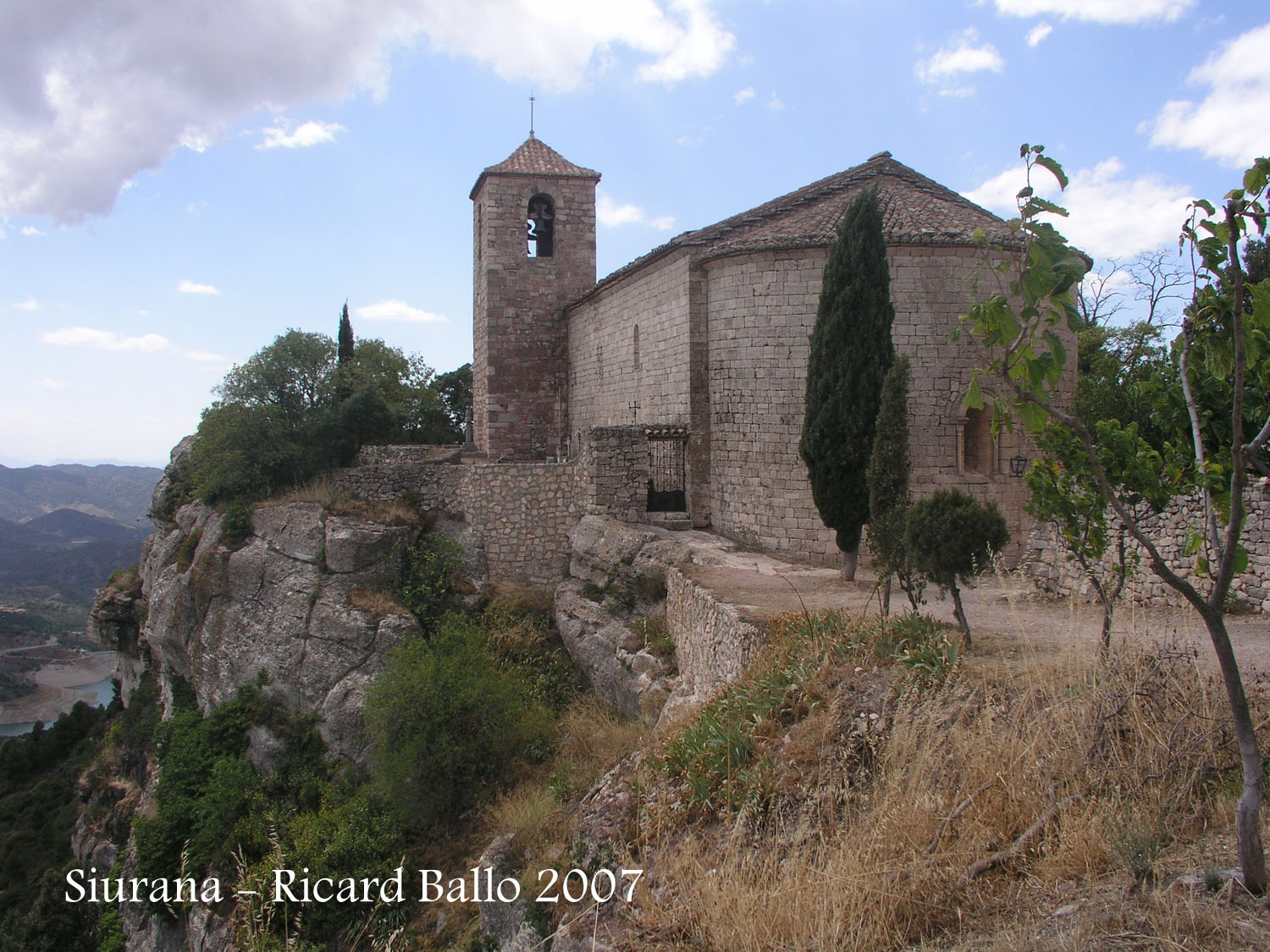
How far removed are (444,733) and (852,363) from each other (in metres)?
8.43

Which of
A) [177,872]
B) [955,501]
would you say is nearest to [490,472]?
[177,872]

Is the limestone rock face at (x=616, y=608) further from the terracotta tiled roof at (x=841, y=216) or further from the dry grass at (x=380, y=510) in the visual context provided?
the terracotta tiled roof at (x=841, y=216)

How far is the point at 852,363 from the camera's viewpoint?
1231cm

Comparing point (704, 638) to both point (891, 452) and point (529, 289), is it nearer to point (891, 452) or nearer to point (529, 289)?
point (891, 452)

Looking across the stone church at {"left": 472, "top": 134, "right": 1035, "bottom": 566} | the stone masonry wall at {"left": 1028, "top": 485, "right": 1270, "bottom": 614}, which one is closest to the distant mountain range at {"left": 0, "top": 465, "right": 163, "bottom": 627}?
the stone church at {"left": 472, "top": 134, "right": 1035, "bottom": 566}

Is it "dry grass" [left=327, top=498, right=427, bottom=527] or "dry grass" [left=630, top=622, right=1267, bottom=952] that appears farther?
"dry grass" [left=327, top=498, right=427, bottom=527]

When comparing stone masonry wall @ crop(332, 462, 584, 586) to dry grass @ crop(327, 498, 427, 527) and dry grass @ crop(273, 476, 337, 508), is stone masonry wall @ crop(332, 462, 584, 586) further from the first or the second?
dry grass @ crop(273, 476, 337, 508)

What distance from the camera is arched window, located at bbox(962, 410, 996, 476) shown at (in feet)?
45.1

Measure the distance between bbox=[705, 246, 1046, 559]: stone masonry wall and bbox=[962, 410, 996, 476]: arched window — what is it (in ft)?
0.34

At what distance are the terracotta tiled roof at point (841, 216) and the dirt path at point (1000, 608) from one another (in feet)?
18.5

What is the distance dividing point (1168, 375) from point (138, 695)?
927 inches

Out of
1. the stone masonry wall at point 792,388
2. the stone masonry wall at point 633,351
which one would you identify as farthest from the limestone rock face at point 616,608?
the stone masonry wall at point 633,351

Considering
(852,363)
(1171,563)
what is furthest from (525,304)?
(1171,563)

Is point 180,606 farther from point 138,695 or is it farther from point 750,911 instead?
point 750,911
